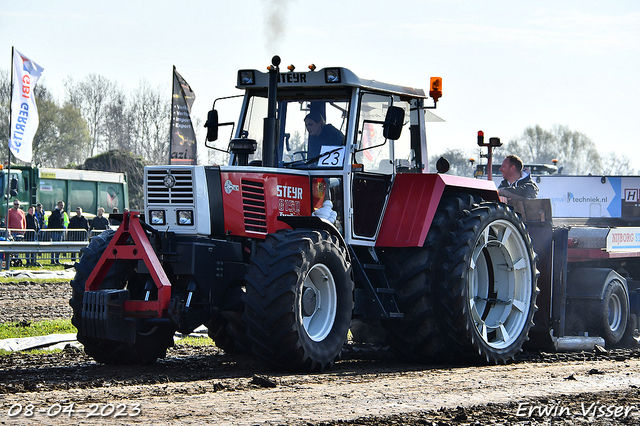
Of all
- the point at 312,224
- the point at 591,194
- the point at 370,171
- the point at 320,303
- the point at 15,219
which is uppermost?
the point at 591,194

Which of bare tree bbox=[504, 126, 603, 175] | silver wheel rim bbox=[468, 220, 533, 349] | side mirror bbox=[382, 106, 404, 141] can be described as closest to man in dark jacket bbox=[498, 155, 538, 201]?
silver wheel rim bbox=[468, 220, 533, 349]

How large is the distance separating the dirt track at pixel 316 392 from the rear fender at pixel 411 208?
47.7 inches

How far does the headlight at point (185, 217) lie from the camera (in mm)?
7160

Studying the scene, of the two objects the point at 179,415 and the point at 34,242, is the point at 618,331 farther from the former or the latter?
the point at 34,242

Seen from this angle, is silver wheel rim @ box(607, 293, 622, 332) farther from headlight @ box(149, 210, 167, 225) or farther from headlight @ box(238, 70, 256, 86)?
headlight @ box(149, 210, 167, 225)

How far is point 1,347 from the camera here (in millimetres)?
8594

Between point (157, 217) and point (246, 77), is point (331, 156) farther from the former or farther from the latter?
point (157, 217)

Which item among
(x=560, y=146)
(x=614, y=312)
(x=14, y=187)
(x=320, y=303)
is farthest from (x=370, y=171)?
(x=560, y=146)

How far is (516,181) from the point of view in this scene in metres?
10.8

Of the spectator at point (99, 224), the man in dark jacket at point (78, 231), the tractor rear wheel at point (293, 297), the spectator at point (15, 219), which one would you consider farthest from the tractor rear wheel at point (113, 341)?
the spectator at point (99, 224)

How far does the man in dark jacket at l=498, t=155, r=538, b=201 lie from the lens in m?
10.6

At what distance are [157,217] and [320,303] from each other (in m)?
1.63

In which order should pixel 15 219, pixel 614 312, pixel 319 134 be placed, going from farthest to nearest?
pixel 15 219, pixel 614 312, pixel 319 134

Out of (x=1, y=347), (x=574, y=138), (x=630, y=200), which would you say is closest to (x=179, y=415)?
(x=1, y=347)
